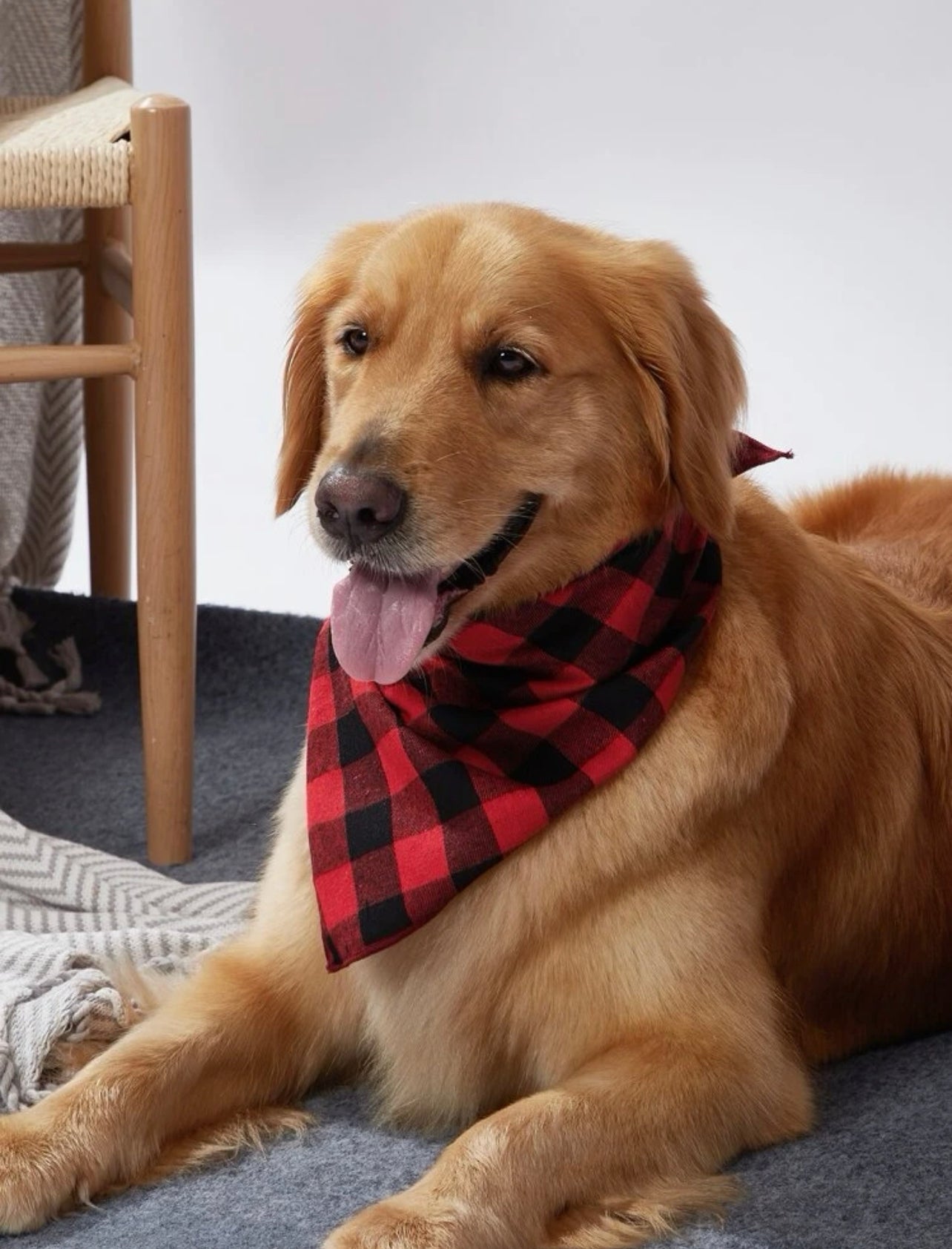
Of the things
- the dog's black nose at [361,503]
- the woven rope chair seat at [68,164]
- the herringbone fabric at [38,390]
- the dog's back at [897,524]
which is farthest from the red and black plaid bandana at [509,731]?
the herringbone fabric at [38,390]

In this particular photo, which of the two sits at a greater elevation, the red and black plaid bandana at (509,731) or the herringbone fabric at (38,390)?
the herringbone fabric at (38,390)

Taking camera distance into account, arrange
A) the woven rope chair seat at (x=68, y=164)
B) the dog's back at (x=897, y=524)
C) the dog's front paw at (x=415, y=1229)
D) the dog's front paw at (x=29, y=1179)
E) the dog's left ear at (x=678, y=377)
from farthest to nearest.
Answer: the woven rope chair seat at (x=68, y=164) < the dog's back at (x=897, y=524) < the dog's left ear at (x=678, y=377) < the dog's front paw at (x=29, y=1179) < the dog's front paw at (x=415, y=1229)

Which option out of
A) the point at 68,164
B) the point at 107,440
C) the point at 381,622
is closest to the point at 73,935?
the point at 381,622

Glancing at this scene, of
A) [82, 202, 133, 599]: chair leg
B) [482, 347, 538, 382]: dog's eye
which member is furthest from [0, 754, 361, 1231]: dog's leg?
[82, 202, 133, 599]: chair leg

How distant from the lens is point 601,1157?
157 cm

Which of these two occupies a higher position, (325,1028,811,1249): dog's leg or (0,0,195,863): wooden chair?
(0,0,195,863): wooden chair

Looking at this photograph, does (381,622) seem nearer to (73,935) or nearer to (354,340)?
(354,340)

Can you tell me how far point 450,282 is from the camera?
65.9 inches

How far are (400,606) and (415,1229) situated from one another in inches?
20.6

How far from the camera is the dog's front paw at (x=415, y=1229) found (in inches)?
58.4

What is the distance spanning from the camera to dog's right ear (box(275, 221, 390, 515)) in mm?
1836

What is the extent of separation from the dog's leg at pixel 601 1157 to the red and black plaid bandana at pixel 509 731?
22 centimetres

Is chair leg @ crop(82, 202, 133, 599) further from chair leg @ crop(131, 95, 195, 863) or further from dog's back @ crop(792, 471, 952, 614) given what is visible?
dog's back @ crop(792, 471, 952, 614)

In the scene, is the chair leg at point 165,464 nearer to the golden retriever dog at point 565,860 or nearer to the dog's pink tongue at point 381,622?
the golden retriever dog at point 565,860
